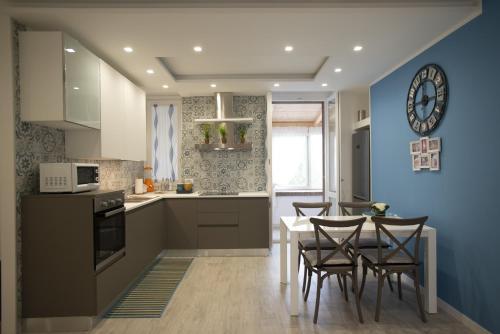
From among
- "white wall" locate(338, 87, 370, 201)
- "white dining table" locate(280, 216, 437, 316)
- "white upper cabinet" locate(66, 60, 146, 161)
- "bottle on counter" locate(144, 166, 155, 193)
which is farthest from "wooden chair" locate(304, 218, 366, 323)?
→ "bottle on counter" locate(144, 166, 155, 193)

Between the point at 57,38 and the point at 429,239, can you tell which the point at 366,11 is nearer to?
the point at 429,239

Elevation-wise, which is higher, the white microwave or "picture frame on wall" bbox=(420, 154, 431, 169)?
"picture frame on wall" bbox=(420, 154, 431, 169)

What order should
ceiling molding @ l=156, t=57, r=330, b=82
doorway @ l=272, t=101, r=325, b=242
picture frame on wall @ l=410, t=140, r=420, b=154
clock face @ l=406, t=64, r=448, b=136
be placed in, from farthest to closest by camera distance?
1. doorway @ l=272, t=101, r=325, b=242
2. ceiling molding @ l=156, t=57, r=330, b=82
3. picture frame on wall @ l=410, t=140, r=420, b=154
4. clock face @ l=406, t=64, r=448, b=136

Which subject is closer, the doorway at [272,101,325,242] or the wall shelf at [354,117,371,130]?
the wall shelf at [354,117,371,130]

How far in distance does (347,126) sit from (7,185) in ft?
14.6

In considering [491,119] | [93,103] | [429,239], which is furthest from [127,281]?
[491,119]

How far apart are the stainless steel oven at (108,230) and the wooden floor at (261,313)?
21.7 inches

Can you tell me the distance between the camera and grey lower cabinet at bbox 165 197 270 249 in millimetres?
4771

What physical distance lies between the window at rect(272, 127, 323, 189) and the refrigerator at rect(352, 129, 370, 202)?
2245mm

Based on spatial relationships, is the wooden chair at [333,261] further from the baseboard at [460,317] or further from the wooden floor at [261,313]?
the baseboard at [460,317]

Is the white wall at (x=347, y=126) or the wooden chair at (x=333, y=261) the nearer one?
the wooden chair at (x=333, y=261)

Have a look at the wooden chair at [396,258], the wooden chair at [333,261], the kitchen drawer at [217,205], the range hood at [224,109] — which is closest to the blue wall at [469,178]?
the wooden chair at [396,258]

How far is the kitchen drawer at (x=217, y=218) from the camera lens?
15.6 ft

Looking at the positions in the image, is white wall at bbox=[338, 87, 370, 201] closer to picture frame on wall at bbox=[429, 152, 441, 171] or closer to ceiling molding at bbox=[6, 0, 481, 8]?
picture frame on wall at bbox=[429, 152, 441, 171]
